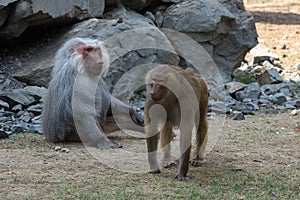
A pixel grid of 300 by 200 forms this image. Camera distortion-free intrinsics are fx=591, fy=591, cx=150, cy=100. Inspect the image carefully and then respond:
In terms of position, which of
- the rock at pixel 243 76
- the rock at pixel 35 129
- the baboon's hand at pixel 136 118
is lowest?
the rock at pixel 243 76

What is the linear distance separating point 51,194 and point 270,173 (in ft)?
6.43

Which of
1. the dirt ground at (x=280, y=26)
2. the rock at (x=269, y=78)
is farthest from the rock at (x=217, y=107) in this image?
the dirt ground at (x=280, y=26)

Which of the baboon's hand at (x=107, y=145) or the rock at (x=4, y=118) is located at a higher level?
the baboon's hand at (x=107, y=145)

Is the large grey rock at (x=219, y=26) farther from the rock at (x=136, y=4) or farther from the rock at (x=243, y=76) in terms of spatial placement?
the rock at (x=136, y=4)

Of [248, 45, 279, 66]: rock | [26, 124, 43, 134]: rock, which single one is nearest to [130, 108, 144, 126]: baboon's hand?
[26, 124, 43, 134]: rock

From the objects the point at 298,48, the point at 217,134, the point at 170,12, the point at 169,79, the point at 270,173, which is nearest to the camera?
the point at 169,79

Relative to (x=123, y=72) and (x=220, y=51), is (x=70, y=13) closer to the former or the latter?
(x=123, y=72)

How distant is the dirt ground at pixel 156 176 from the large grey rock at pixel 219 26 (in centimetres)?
319

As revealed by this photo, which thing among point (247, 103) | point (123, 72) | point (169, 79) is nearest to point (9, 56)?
point (123, 72)

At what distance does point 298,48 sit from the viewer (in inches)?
594

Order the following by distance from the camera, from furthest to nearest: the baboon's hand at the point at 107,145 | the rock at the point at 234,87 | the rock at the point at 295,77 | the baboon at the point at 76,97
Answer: the rock at the point at 295,77 < the rock at the point at 234,87 < the baboon at the point at 76,97 < the baboon's hand at the point at 107,145

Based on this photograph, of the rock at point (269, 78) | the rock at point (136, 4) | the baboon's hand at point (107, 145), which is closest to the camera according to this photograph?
the baboon's hand at point (107, 145)

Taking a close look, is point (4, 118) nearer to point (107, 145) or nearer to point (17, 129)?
point (17, 129)

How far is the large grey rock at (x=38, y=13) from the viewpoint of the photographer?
8547mm
